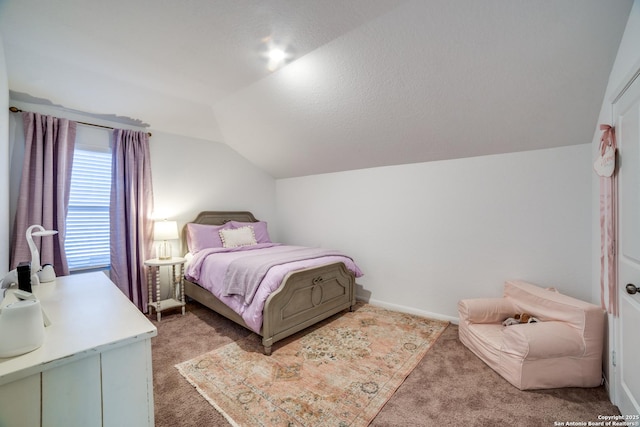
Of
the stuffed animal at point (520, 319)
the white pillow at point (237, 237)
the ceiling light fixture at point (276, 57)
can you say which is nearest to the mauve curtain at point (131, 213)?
the white pillow at point (237, 237)

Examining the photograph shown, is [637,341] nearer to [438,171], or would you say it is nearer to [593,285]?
[593,285]

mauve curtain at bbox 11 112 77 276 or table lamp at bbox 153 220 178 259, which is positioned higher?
mauve curtain at bbox 11 112 77 276

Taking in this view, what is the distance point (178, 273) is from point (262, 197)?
1737 millimetres

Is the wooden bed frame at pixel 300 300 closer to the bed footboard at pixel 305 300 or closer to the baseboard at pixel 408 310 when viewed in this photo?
the bed footboard at pixel 305 300

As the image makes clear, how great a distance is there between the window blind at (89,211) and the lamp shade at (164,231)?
51 centimetres

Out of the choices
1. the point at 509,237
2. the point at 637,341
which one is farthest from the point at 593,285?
the point at 637,341

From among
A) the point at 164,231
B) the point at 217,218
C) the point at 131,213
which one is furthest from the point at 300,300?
the point at 131,213

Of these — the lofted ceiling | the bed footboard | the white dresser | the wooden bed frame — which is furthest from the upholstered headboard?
the white dresser

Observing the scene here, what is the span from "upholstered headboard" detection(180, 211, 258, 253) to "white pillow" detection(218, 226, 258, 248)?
1.04ft

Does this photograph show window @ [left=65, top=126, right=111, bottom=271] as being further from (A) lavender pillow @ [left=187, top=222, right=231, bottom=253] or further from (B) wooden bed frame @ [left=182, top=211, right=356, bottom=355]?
(B) wooden bed frame @ [left=182, top=211, right=356, bottom=355]

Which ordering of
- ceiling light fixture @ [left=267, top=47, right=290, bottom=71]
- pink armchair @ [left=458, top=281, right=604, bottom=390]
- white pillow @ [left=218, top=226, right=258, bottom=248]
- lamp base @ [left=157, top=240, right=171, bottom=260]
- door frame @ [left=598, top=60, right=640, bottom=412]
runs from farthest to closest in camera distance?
1. white pillow @ [left=218, top=226, right=258, bottom=248]
2. lamp base @ [left=157, top=240, right=171, bottom=260]
3. ceiling light fixture @ [left=267, top=47, right=290, bottom=71]
4. pink armchair @ [left=458, top=281, right=604, bottom=390]
5. door frame @ [left=598, top=60, right=640, bottom=412]

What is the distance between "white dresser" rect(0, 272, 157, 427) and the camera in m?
0.79

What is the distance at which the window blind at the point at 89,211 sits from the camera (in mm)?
2859

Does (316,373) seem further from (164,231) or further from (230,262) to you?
(164,231)
